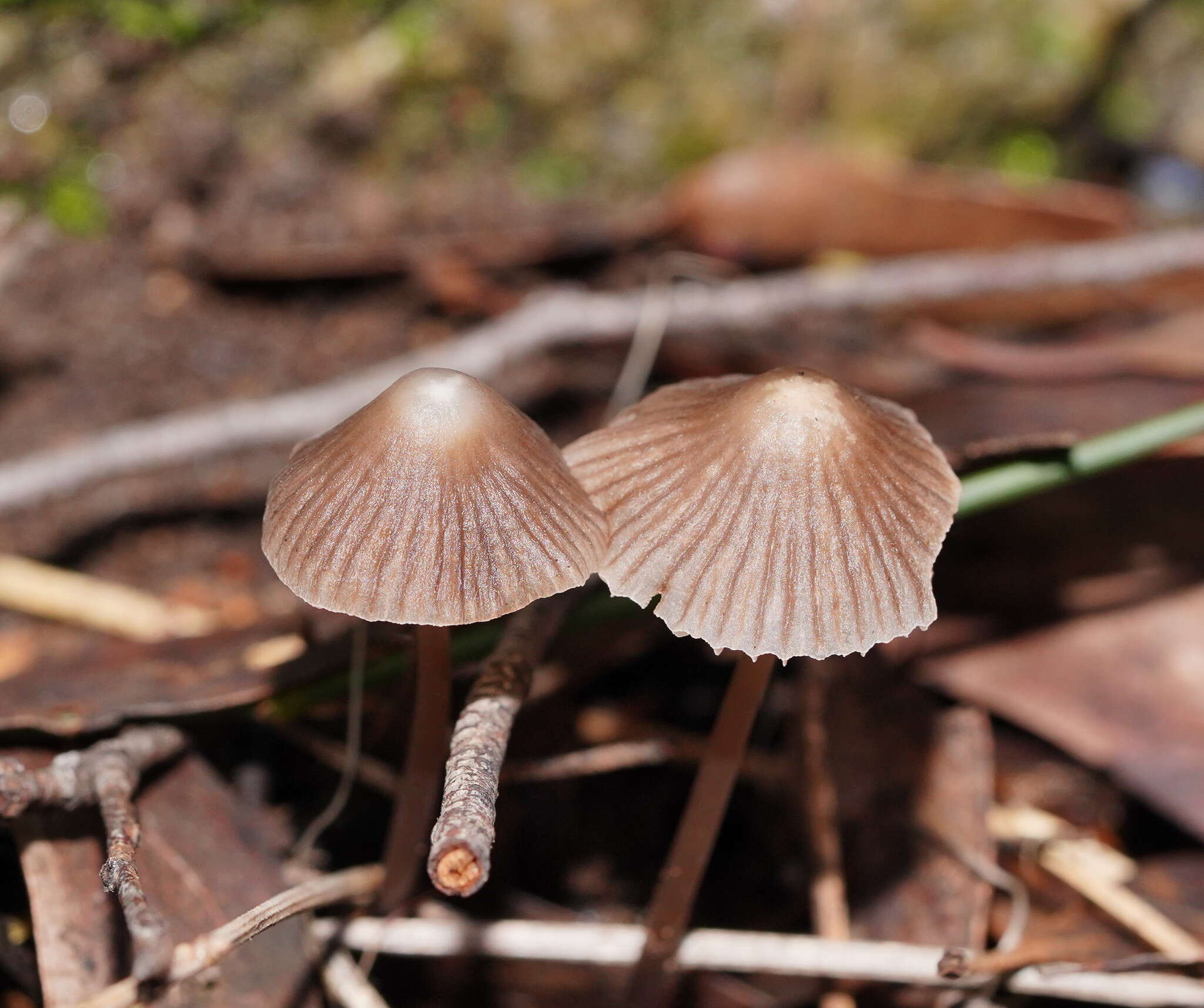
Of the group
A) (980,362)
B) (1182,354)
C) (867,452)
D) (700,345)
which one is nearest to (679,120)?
(700,345)

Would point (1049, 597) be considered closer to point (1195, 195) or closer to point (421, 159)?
point (421, 159)

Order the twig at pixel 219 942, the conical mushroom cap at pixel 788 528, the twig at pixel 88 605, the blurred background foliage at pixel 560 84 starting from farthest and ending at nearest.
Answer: the blurred background foliage at pixel 560 84 → the twig at pixel 88 605 → the conical mushroom cap at pixel 788 528 → the twig at pixel 219 942

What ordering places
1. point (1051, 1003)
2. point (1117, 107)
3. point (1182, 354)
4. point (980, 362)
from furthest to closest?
point (1117, 107) → point (980, 362) → point (1182, 354) → point (1051, 1003)

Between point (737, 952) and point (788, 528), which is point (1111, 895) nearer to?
point (737, 952)

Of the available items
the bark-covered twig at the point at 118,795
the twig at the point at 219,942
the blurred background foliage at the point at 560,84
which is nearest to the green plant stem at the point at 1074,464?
the twig at the point at 219,942

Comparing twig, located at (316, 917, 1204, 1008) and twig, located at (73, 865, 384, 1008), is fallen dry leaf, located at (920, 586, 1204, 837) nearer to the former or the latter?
twig, located at (316, 917, 1204, 1008)

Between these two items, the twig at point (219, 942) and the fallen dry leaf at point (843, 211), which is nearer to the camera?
the twig at point (219, 942)

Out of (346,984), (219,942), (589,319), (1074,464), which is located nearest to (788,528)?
(1074,464)

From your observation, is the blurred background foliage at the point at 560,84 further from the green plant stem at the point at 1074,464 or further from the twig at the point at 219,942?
the twig at the point at 219,942
